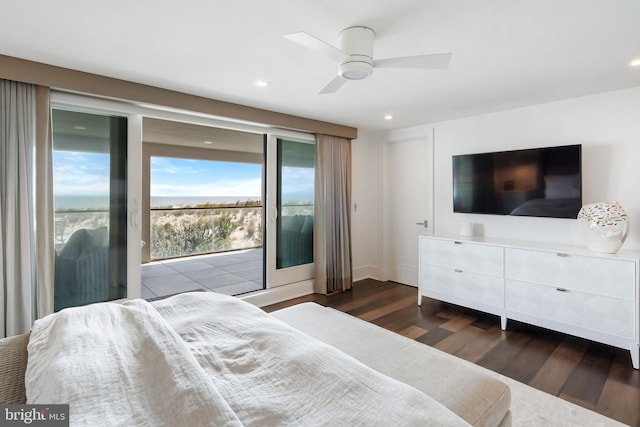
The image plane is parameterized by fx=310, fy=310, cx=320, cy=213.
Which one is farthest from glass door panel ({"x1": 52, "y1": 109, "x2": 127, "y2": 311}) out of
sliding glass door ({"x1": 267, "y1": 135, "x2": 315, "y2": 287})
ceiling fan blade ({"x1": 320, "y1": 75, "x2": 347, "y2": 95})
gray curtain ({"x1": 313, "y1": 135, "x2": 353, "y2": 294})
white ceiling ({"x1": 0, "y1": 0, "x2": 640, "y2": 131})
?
gray curtain ({"x1": 313, "y1": 135, "x2": 353, "y2": 294})

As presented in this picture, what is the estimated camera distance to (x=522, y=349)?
269 centimetres

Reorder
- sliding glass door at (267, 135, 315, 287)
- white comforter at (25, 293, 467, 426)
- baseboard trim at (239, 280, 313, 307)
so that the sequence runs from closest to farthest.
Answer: white comforter at (25, 293, 467, 426) < baseboard trim at (239, 280, 313, 307) < sliding glass door at (267, 135, 315, 287)

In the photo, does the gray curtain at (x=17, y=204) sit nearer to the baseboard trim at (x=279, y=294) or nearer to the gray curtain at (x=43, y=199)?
the gray curtain at (x=43, y=199)

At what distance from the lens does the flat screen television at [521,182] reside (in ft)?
9.88

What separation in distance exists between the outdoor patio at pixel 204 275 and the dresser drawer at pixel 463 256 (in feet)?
7.10

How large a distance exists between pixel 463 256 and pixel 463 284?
0.31m

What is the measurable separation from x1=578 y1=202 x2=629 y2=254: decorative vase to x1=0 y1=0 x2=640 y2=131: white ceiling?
1088 mm

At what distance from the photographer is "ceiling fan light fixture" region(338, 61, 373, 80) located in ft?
5.96

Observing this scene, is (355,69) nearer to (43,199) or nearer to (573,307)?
(43,199)

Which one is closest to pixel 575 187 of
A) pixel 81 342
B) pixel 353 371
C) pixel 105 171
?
pixel 353 371

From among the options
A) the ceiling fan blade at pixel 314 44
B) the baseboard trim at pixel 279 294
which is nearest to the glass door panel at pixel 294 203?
the baseboard trim at pixel 279 294

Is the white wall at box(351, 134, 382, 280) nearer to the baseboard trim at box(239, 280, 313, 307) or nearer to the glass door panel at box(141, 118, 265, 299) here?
the baseboard trim at box(239, 280, 313, 307)

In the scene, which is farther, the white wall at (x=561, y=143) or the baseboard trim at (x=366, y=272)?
the baseboard trim at (x=366, y=272)

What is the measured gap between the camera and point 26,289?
2.31 m
